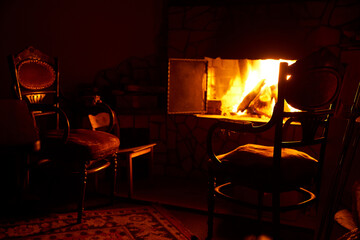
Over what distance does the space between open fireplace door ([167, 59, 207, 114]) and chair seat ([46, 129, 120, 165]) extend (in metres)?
0.92

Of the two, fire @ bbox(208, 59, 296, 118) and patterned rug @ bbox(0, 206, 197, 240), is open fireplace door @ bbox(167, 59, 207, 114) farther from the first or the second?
patterned rug @ bbox(0, 206, 197, 240)

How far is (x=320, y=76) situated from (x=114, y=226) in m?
1.40

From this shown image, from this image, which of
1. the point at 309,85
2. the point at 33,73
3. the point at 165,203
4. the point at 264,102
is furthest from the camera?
the point at 264,102

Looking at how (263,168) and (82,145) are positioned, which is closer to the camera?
(263,168)

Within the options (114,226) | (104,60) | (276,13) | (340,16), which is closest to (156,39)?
(104,60)

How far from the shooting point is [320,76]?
5.17ft

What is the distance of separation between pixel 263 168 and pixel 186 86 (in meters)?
1.56

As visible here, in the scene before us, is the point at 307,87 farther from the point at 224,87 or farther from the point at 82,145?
the point at 224,87

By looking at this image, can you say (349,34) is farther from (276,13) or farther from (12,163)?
(12,163)

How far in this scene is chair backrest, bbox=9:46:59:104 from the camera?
238cm

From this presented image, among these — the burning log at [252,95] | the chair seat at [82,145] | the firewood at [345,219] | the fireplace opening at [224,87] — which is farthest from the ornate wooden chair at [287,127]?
the fireplace opening at [224,87]

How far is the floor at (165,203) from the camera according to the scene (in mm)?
2232

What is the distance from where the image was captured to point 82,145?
213 cm

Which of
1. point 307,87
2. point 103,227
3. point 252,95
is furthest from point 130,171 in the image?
point 307,87
